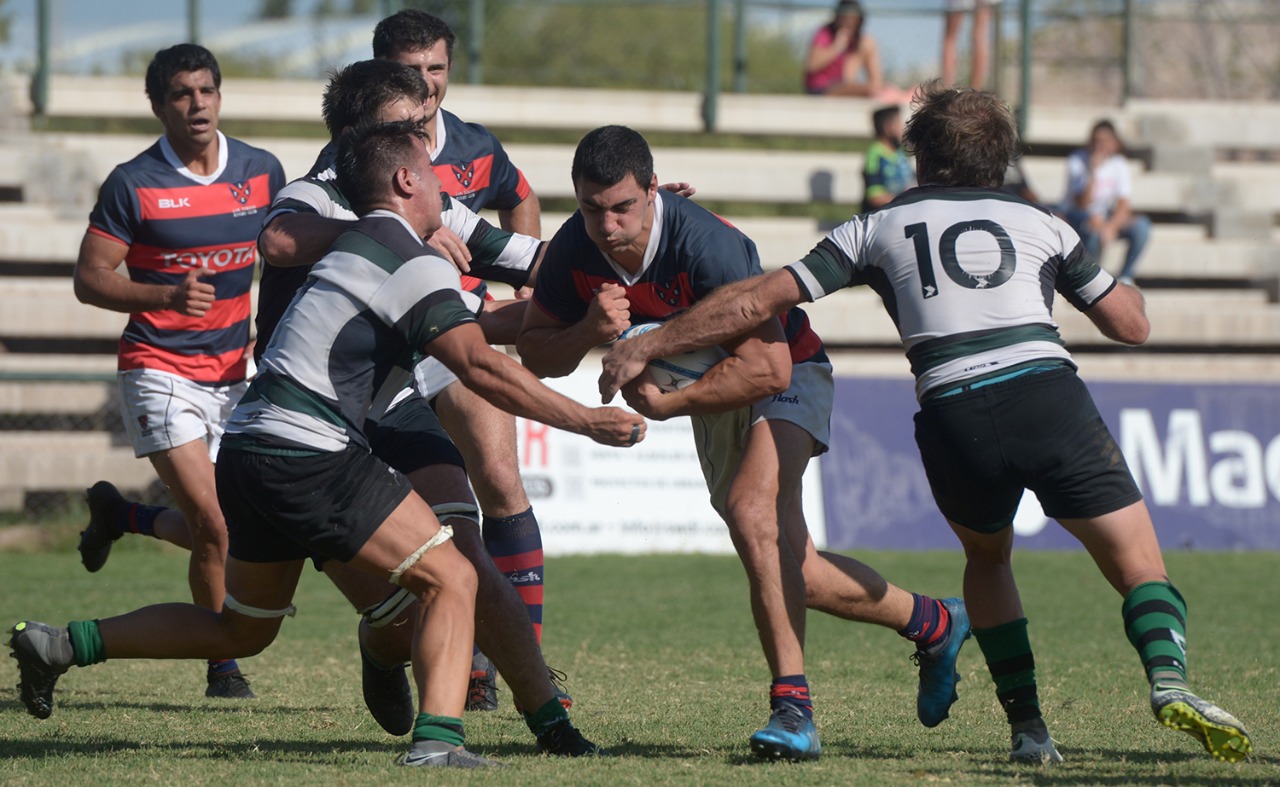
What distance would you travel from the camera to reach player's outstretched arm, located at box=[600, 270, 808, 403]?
4727mm

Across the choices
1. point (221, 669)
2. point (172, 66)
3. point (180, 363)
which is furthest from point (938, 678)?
point (172, 66)

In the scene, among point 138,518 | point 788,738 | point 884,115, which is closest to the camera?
point 788,738

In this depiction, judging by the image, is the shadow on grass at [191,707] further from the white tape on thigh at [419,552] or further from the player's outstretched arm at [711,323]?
the player's outstretched arm at [711,323]

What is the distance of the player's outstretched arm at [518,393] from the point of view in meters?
4.36

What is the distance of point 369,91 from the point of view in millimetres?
5469

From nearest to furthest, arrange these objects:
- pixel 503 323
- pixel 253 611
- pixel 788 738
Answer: pixel 788 738 → pixel 253 611 → pixel 503 323

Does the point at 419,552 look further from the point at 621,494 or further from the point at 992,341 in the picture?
the point at 621,494

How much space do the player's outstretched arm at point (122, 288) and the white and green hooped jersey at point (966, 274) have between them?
2677 millimetres

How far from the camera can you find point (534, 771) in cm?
449

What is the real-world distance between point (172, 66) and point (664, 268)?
2867mm

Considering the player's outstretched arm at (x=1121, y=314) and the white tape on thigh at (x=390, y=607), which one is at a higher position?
the player's outstretched arm at (x=1121, y=314)

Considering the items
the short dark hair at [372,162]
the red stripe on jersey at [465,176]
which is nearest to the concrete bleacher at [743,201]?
the red stripe on jersey at [465,176]

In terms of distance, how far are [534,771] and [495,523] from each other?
1.85 m

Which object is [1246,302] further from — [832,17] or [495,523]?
[495,523]
